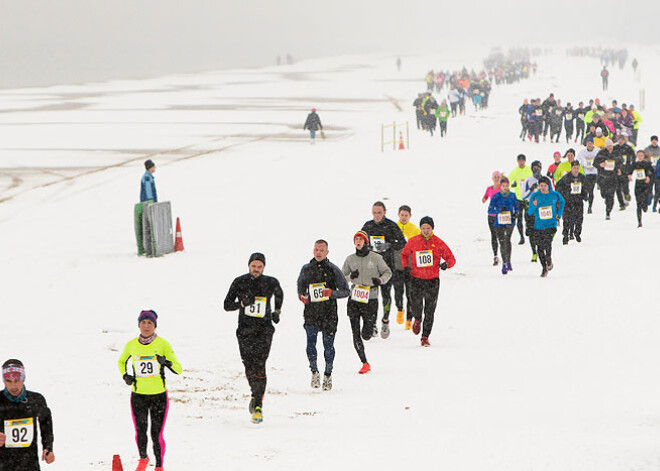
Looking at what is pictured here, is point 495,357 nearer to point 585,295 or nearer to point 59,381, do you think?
point 585,295

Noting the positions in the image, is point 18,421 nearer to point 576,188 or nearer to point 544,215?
point 544,215

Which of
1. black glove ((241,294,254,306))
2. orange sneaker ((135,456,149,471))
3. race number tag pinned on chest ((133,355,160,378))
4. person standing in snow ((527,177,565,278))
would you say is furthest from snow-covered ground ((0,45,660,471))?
black glove ((241,294,254,306))

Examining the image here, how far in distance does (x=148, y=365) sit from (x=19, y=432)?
1.32 metres

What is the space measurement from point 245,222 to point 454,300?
307 inches

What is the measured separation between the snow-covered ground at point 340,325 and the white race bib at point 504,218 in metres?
0.91

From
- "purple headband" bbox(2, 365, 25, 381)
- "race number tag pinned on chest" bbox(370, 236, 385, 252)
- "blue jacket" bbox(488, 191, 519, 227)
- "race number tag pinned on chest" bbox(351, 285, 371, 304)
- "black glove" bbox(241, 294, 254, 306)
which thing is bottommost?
"race number tag pinned on chest" bbox(351, 285, 371, 304)

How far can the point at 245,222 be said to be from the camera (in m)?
21.2

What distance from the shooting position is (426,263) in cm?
1132

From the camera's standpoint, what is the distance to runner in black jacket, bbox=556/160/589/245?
58.2 ft

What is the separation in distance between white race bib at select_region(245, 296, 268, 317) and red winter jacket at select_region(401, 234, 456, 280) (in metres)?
3.16

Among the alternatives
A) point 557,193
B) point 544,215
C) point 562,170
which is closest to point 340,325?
point 544,215

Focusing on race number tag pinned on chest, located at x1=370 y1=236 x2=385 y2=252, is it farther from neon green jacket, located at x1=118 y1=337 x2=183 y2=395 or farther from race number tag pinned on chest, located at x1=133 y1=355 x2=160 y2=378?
race number tag pinned on chest, located at x1=133 y1=355 x2=160 y2=378

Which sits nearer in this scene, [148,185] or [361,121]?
[148,185]

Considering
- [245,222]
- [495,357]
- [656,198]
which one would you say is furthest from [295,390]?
[656,198]
